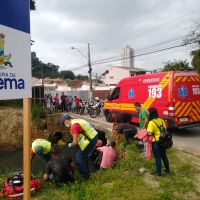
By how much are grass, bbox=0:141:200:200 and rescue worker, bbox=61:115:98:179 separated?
1.08ft

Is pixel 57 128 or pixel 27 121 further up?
pixel 27 121

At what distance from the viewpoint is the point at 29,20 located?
10.5 feet

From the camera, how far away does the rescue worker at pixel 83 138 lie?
262 inches

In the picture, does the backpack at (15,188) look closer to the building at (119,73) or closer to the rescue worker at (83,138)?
the rescue worker at (83,138)

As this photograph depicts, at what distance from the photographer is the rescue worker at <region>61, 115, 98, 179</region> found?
6.64 meters

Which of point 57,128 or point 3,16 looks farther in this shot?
point 57,128

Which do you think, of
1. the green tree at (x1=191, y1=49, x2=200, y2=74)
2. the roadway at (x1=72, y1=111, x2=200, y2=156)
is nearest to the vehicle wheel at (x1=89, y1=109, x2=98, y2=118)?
the roadway at (x1=72, y1=111, x2=200, y2=156)

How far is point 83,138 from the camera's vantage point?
6.92 metres

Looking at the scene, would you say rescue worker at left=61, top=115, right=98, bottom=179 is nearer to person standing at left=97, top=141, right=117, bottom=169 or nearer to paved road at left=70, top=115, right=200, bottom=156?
person standing at left=97, top=141, right=117, bottom=169

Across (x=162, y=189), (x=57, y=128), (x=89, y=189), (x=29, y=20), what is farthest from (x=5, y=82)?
(x=57, y=128)

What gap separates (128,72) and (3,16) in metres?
54.9

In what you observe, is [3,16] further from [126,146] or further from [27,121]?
[126,146]

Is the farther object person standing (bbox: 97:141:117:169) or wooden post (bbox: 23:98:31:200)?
person standing (bbox: 97:141:117:169)

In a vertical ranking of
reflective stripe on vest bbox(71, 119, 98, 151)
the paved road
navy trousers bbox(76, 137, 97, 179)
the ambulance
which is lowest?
the paved road
